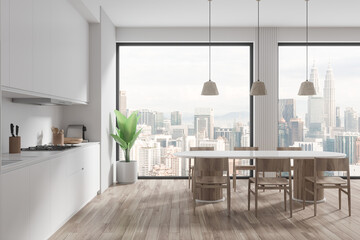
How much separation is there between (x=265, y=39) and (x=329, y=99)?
190cm

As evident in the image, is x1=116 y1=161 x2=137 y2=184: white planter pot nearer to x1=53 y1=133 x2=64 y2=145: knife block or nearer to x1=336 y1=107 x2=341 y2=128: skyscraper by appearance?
x1=53 y1=133 x2=64 y2=145: knife block

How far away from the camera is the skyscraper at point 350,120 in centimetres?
729

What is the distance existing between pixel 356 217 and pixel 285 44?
13.3 feet

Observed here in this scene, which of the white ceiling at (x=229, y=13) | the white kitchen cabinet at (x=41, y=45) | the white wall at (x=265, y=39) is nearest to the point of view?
the white kitchen cabinet at (x=41, y=45)

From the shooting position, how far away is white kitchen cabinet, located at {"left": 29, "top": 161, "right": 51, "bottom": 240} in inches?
126

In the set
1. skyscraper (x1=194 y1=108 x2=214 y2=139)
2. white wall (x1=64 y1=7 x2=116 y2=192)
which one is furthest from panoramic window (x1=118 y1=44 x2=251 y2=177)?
white wall (x1=64 y1=7 x2=116 y2=192)

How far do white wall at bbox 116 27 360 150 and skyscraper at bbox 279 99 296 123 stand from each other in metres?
0.24

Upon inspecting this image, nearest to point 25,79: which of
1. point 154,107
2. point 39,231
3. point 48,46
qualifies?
point 48,46

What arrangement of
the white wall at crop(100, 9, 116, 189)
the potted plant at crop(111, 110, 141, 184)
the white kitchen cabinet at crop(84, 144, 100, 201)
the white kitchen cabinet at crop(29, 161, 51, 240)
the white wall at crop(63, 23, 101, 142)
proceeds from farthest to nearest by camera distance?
the potted plant at crop(111, 110, 141, 184) < the white wall at crop(100, 9, 116, 189) < the white wall at crop(63, 23, 101, 142) < the white kitchen cabinet at crop(84, 144, 100, 201) < the white kitchen cabinet at crop(29, 161, 51, 240)

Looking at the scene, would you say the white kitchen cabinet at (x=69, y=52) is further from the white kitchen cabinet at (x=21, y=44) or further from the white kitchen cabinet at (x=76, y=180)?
the white kitchen cabinet at (x=76, y=180)

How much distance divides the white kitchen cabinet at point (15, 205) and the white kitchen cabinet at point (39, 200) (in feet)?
0.29

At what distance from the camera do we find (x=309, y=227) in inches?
156

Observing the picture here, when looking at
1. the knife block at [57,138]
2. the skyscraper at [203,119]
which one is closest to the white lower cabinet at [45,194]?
the knife block at [57,138]

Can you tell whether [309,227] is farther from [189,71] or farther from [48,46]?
[189,71]
